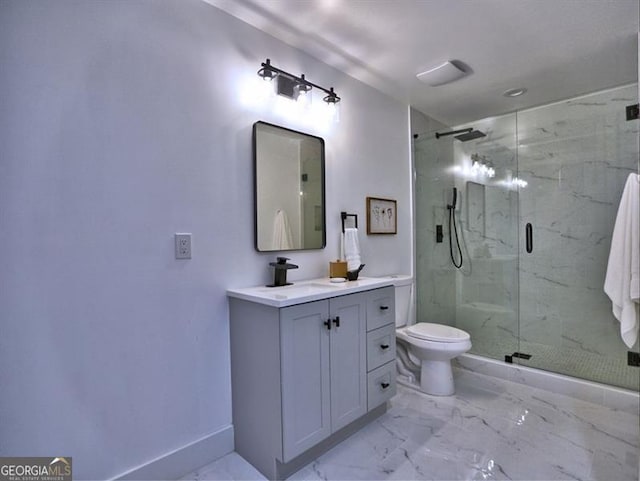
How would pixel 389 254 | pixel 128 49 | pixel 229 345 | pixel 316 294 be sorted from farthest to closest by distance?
pixel 389 254 < pixel 229 345 < pixel 316 294 < pixel 128 49

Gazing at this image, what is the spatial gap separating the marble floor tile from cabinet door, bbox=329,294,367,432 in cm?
20

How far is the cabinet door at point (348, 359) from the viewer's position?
171 centimetres

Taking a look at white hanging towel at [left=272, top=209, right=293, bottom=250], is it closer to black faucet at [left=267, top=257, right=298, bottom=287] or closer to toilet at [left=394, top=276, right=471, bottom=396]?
black faucet at [left=267, top=257, right=298, bottom=287]

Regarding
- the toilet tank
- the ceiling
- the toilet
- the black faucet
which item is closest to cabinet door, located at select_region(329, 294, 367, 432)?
the black faucet

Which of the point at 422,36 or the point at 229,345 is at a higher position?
the point at 422,36

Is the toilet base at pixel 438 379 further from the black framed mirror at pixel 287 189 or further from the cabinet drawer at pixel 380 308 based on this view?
the black framed mirror at pixel 287 189

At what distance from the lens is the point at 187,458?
1573 mm

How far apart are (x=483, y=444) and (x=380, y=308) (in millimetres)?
884

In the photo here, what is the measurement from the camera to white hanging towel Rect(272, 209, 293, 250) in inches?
76.2

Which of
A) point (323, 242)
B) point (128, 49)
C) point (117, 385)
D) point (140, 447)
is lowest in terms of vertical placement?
point (140, 447)

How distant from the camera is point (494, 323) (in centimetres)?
294

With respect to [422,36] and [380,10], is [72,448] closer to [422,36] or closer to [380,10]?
[380,10]

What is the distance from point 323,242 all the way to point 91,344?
4.46 ft

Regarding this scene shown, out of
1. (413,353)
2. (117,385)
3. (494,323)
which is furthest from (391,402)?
(117,385)
